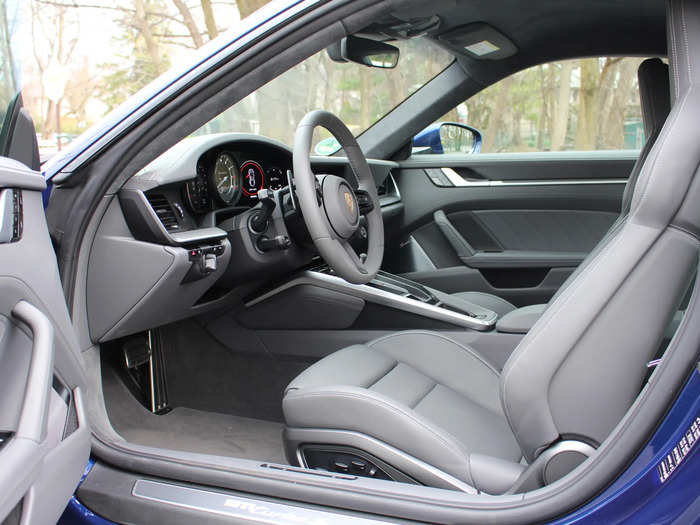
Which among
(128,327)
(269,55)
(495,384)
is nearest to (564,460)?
(495,384)

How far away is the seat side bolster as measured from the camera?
4.50 feet

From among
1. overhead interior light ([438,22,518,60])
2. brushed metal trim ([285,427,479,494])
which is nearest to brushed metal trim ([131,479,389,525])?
brushed metal trim ([285,427,479,494])

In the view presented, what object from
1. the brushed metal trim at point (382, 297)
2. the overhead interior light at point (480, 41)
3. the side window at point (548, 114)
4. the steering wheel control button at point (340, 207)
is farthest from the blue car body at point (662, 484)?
the side window at point (548, 114)

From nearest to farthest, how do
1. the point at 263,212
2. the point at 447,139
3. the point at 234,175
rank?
the point at 263,212, the point at 234,175, the point at 447,139

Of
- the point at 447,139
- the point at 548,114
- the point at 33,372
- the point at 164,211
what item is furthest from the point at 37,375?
the point at 548,114

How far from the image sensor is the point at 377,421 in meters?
1.45

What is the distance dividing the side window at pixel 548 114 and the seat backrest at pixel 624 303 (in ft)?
5.44

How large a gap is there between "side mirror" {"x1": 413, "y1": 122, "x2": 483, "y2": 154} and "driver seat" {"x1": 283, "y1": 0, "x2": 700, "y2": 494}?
1892 millimetres

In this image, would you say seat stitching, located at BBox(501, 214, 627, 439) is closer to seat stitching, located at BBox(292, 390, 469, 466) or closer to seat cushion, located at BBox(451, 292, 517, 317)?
seat stitching, located at BBox(292, 390, 469, 466)

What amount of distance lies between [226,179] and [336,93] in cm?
225

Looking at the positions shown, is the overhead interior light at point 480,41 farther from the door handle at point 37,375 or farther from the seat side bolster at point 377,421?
the door handle at point 37,375

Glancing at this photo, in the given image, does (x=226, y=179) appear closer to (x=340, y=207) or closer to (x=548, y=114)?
(x=340, y=207)

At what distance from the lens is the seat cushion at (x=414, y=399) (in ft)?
4.62

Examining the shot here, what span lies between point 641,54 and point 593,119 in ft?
4.70
